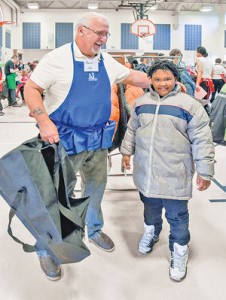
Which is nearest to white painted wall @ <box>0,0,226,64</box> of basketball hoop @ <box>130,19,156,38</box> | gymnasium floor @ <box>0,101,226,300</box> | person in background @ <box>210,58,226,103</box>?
basketball hoop @ <box>130,19,156,38</box>

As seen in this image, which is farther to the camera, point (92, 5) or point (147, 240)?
point (92, 5)

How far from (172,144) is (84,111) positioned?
498mm

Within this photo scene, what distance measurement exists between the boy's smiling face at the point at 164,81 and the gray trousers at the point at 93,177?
513 millimetres

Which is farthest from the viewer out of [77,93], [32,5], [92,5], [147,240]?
[32,5]

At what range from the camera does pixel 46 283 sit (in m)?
1.95

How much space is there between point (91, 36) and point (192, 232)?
155 cm

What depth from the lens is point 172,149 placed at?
188cm

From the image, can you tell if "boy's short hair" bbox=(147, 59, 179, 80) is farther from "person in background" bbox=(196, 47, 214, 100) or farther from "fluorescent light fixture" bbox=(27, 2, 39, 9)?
"fluorescent light fixture" bbox=(27, 2, 39, 9)

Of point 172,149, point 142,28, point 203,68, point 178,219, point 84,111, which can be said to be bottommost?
point 178,219

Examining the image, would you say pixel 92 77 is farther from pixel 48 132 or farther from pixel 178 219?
pixel 178 219

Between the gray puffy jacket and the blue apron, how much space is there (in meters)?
0.23

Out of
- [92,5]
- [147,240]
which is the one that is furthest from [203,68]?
[92,5]

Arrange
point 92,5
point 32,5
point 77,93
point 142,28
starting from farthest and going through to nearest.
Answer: point 32,5
point 92,5
point 142,28
point 77,93

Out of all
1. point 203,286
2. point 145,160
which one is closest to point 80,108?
point 145,160
